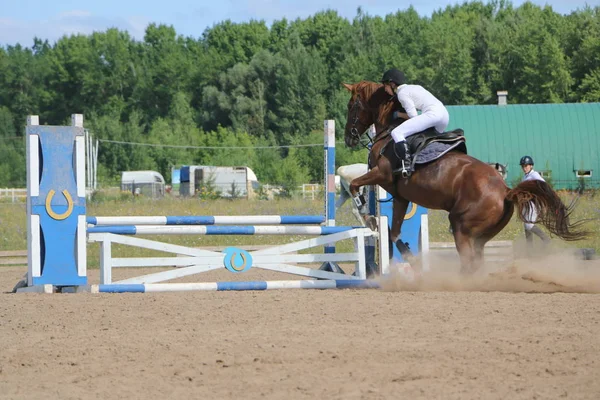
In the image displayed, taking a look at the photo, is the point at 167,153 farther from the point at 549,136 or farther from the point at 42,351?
the point at 42,351

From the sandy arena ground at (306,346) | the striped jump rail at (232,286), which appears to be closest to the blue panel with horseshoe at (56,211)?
the striped jump rail at (232,286)

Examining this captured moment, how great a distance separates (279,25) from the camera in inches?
3302

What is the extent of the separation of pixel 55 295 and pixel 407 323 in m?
3.90

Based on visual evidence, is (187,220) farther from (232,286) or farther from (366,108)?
(366,108)

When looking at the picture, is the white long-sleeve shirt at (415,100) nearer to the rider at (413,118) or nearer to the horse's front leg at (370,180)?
the rider at (413,118)

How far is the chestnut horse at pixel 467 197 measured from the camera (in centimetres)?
827

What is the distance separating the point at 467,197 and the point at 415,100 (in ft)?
3.93

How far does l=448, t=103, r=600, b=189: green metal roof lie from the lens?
31.8m

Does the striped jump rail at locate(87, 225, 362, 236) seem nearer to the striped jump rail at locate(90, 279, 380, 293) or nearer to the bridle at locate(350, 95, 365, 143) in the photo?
the striped jump rail at locate(90, 279, 380, 293)

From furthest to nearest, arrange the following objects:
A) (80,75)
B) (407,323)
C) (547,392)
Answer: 1. (80,75)
2. (407,323)
3. (547,392)

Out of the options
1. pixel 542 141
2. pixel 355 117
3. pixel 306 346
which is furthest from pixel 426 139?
pixel 542 141

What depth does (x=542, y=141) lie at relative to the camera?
32.1 m

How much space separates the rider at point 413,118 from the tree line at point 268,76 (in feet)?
98.0

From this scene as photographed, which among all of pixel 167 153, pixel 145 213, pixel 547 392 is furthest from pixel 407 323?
pixel 167 153
